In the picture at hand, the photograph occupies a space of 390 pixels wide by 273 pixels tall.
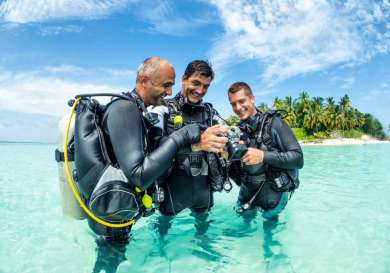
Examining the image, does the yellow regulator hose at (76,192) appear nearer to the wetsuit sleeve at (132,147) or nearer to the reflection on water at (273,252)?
the wetsuit sleeve at (132,147)

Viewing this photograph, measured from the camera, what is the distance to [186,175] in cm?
346

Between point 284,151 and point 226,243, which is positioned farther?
point 226,243

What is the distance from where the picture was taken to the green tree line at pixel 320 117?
239ft

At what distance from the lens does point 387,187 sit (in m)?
9.30

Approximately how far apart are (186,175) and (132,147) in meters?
1.37

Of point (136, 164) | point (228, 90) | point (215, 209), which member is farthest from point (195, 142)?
point (215, 209)

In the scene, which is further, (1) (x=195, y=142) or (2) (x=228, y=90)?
(2) (x=228, y=90)

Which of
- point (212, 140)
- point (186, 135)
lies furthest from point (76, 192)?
point (212, 140)

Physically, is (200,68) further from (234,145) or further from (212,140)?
(212,140)

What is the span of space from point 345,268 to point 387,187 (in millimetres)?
7198

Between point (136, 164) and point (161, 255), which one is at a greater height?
point (136, 164)

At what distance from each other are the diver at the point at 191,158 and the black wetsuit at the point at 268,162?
624 millimetres

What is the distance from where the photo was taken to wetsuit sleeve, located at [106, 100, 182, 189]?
86.4 inches

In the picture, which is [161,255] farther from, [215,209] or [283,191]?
[215,209]
